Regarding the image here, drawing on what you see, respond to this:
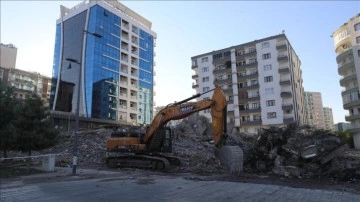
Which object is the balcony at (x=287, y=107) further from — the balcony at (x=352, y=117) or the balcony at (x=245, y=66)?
the balcony at (x=245, y=66)

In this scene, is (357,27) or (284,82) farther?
(284,82)

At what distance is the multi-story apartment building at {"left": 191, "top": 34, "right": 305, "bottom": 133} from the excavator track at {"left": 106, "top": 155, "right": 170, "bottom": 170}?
48397 millimetres

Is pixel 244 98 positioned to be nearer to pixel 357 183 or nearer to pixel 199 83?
pixel 199 83

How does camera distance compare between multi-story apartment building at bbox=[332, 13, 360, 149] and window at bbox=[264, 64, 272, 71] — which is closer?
multi-story apartment building at bbox=[332, 13, 360, 149]

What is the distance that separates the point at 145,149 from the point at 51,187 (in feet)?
27.7

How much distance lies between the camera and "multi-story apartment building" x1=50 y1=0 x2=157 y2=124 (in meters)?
72.3

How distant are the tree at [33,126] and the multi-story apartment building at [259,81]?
5022 centimetres

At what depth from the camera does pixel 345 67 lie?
59.7 metres

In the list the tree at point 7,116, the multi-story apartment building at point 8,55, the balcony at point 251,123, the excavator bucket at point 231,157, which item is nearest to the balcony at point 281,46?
the balcony at point 251,123

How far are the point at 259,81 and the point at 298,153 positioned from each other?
5354 cm

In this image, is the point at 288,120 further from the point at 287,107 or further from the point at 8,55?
the point at 8,55

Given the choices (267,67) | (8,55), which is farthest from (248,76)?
(8,55)

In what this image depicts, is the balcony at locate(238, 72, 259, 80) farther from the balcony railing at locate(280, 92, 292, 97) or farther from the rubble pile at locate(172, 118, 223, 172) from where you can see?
the rubble pile at locate(172, 118, 223, 172)

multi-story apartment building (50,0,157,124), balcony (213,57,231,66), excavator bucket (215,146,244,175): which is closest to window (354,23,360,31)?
balcony (213,57,231,66)
